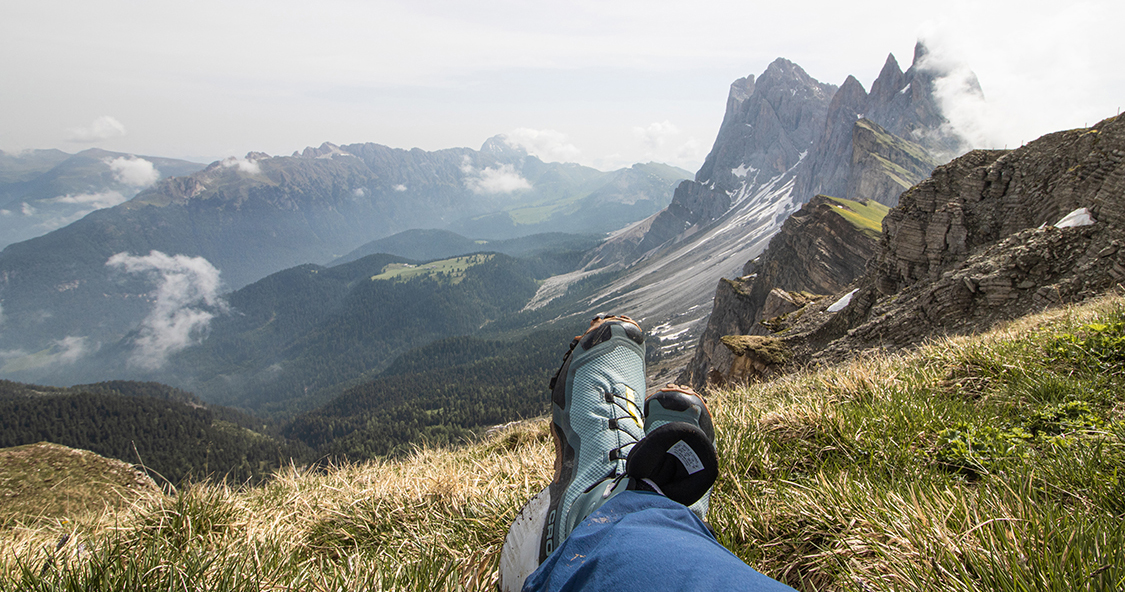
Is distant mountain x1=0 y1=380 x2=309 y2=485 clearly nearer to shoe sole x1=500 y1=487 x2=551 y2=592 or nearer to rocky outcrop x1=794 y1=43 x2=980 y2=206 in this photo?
shoe sole x1=500 y1=487 x2=551 y2=592

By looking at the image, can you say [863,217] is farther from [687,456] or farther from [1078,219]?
[687,456]

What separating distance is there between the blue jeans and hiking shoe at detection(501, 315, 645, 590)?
0.33 m

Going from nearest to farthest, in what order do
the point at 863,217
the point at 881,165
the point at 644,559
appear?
the point at 644,559 → the point at 863,217 → the point at 881,165

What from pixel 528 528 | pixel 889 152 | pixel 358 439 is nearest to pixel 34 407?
pixel 358 439

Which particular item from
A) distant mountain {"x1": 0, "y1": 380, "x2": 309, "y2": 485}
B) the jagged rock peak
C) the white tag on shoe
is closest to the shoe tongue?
the white tag on shoe

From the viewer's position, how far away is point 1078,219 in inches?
437

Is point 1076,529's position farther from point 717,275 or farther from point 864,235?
point 717,275

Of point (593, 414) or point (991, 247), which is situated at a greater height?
point (593, 414)

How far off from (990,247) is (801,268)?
49157 mm

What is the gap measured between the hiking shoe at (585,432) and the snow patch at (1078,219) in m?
13.1

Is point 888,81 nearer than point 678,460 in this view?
No

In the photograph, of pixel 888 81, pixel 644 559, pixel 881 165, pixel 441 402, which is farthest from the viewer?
pixel 888 81

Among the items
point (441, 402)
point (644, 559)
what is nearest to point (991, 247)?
point (644, 559)

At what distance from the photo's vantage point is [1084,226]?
10.7m
